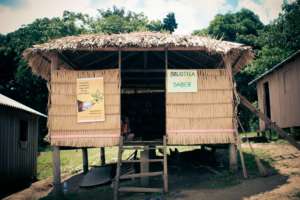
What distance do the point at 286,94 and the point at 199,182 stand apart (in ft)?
27.6

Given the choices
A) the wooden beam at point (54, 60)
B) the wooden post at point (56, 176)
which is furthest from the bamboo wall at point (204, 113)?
the wooden beam at point (54, 60)

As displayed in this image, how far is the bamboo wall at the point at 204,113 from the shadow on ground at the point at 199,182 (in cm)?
122

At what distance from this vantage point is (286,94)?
51.8ft

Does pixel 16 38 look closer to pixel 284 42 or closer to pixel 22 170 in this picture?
pixel 22 170

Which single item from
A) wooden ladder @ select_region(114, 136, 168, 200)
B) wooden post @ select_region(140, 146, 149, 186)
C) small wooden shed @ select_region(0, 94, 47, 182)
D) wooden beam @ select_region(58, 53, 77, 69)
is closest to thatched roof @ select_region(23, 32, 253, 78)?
wooden beam @ select_region(58, 53, 77, 69)

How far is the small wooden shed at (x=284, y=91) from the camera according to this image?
14.6m

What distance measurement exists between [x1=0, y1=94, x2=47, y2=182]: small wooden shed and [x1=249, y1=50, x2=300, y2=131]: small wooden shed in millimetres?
12036

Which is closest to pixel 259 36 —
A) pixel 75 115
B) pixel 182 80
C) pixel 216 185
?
pixel 182 80

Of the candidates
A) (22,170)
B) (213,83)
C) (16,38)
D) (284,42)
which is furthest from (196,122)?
(16,38)

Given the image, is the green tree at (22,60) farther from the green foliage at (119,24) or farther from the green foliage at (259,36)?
the green foliage at (259,36)

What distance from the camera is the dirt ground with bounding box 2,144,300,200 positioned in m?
8.09

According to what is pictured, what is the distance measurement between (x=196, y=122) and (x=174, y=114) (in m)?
0.68

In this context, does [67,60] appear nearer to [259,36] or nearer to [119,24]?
[259,36]

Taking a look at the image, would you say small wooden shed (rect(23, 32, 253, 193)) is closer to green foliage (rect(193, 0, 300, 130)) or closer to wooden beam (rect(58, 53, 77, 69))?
wooden beam (rect(58, 53, 77, 69))
